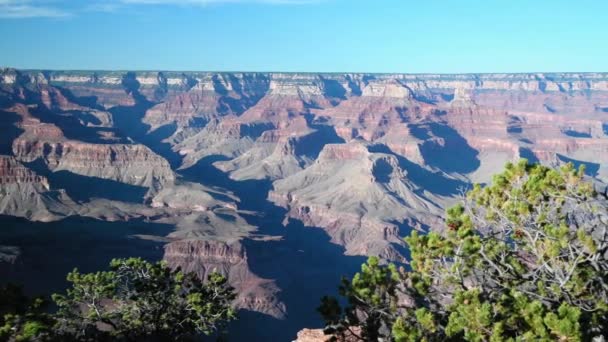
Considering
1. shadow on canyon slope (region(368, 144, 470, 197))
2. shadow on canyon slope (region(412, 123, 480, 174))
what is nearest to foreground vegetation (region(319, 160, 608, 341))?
shadow on canyon slope (region(368, 144, 470, 197))

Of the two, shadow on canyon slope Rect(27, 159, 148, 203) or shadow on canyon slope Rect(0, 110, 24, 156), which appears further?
shadow on canyon slope Rect(0, 110, 24, 156)

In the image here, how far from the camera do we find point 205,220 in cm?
10931

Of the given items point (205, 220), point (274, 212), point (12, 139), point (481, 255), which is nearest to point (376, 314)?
point (481, 255)

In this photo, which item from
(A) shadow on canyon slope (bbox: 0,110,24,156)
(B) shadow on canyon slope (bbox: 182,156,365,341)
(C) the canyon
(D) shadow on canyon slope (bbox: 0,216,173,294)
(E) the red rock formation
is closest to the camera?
(D) shadow on canyon slope (bbox: 0,216,173,294)

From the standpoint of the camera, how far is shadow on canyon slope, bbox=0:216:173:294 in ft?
220

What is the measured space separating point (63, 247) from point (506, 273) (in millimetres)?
73697

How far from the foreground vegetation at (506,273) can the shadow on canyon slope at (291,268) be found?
47.0m

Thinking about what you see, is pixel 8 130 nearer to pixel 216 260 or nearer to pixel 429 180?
pixel 216 260

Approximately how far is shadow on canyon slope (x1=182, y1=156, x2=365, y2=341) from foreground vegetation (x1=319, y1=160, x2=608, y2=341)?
1852 inches

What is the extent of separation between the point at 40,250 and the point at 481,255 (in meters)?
70.0

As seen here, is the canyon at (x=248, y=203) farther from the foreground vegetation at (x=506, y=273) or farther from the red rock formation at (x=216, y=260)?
the foreground vegetation at (x=506, y=273)

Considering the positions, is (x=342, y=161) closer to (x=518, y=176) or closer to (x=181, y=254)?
(x=181, y=254)

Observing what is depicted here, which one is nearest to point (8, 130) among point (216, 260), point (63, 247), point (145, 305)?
point (63, 247)

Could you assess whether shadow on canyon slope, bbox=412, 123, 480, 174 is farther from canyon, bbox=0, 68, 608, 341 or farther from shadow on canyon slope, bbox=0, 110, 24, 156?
shadow on canyon slope, bbox=0, 110, 24, 156
